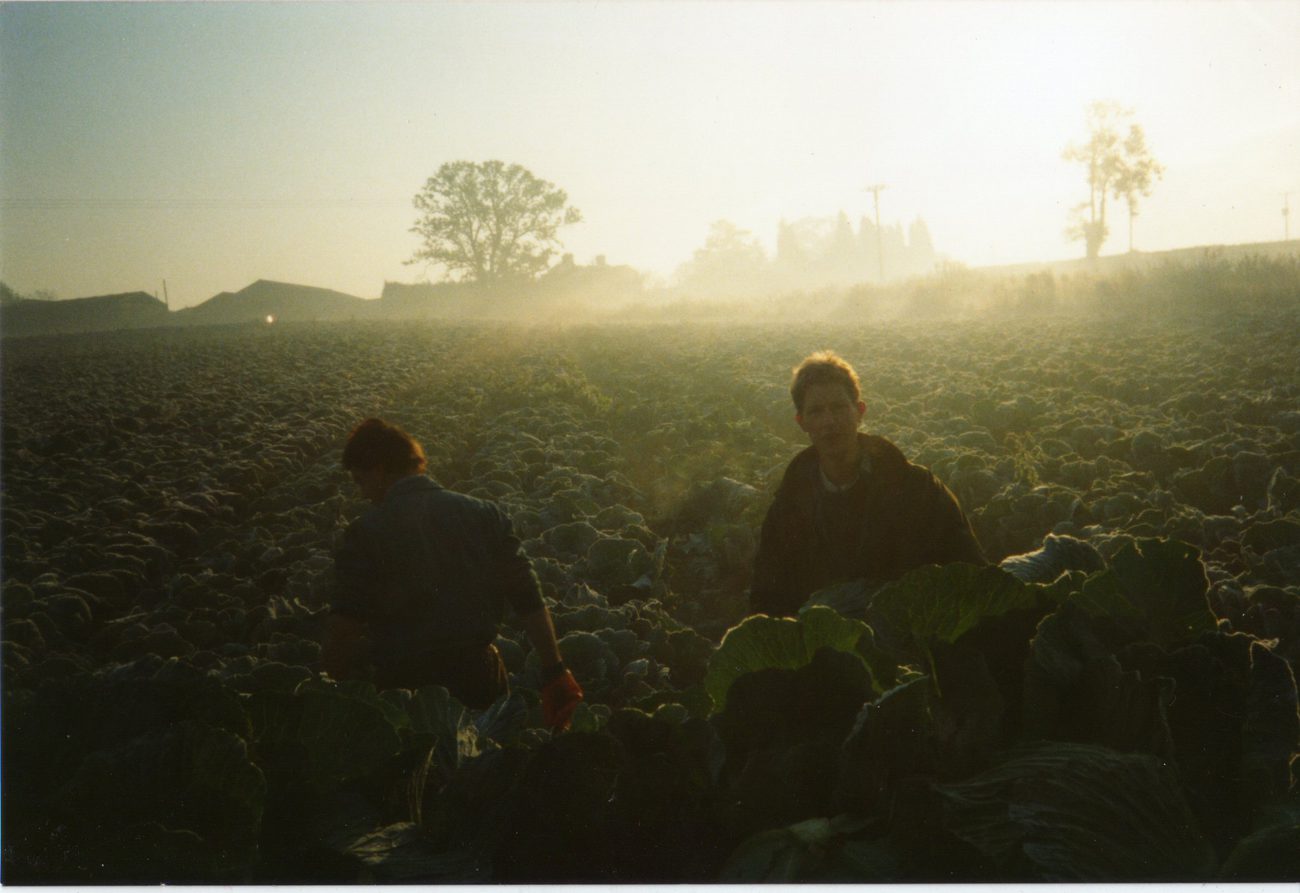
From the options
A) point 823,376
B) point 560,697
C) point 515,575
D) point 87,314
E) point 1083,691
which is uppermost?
point 87,314

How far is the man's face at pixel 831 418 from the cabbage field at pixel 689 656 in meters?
1.00

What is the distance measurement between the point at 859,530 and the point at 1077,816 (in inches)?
116

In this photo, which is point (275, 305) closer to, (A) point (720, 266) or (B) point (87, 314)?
(B) point (87, 314)

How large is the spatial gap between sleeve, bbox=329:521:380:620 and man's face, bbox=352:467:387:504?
0.83 ft

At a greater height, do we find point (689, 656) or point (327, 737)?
point (327, 737)

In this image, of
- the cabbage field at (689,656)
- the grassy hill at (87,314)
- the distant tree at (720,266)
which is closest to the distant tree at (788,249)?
the distant tree at (720,266)

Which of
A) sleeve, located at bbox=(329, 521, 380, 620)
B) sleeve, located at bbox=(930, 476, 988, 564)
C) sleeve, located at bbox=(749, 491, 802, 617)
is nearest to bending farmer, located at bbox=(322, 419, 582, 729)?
sleeve, located at bbox=(329, 521, 380, 620)

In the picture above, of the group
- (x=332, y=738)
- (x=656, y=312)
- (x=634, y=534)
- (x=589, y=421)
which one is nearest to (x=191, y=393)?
(x=589, y=421)

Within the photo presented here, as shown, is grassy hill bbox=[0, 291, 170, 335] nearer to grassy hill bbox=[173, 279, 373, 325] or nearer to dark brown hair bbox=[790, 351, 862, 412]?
grassy hill bbox=[173, 279, 373, 325]

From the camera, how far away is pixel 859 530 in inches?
155

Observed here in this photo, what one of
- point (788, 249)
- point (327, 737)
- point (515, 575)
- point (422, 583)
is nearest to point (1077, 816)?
point (327, 737)

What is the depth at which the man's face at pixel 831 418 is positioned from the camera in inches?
152

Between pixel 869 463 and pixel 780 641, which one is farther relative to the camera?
pixel 869 463

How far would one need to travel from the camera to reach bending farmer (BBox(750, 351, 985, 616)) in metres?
3.79
